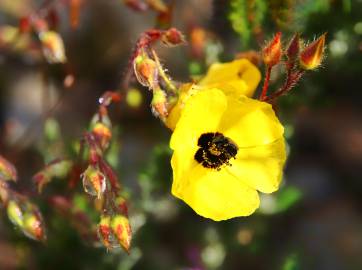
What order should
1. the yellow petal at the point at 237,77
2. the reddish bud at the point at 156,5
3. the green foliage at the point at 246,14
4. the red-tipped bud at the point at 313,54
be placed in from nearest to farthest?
the red-tipped bud at the point at 313,54 → the yellow petal at the point at 237,77 → the green foliage at the point at 246,14 → the reddish bud at the point at 156,5

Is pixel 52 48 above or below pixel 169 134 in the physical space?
above

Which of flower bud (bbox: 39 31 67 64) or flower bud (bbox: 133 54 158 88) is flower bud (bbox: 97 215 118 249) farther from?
flower bud (bbox: 39 31 67 64)

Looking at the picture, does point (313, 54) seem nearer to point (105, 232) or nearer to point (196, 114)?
point (196, 114)

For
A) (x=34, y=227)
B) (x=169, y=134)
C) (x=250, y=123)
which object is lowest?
(x=169, y=134)

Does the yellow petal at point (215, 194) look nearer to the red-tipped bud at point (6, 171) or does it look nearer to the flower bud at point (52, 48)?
the red-tipped bud at point (6, 171)

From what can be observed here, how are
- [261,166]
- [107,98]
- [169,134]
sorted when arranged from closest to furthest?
1. [261,166]
2. [107,98]
3. [169,134]

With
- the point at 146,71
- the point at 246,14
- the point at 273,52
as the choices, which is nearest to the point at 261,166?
the point at 273,52

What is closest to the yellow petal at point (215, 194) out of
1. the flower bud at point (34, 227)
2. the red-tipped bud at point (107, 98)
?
the red-tipped bud at point (107, 98)
